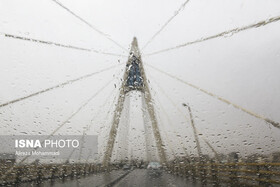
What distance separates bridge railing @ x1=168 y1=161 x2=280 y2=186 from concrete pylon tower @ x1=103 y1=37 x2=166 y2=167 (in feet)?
15.7

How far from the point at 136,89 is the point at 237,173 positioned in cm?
1438

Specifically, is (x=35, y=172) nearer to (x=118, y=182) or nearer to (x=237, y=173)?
(x=118, y=182)

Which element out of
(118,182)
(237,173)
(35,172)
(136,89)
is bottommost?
(237,173)

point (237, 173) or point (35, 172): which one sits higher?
point (35, 172)

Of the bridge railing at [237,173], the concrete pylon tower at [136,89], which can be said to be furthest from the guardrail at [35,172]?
the bridge railing at [237,173]

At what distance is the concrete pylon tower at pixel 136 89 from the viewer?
23.9 m

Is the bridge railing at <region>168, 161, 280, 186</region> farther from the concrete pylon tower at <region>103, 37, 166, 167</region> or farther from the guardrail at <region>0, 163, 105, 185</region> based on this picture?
the guardrail at <region>0, 163, 105, 185</region>

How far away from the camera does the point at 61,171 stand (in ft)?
54.4

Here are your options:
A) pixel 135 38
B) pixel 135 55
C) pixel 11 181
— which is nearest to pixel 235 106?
pixel 11 181

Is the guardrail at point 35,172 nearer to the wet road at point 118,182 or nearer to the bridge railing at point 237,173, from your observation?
the wet road at point 118,182

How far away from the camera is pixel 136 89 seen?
24.7m

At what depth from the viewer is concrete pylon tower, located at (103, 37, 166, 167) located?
23891 millimetres

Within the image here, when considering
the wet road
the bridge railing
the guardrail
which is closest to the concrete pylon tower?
the bridge railing

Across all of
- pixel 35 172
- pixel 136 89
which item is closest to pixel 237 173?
pixel 35 172
